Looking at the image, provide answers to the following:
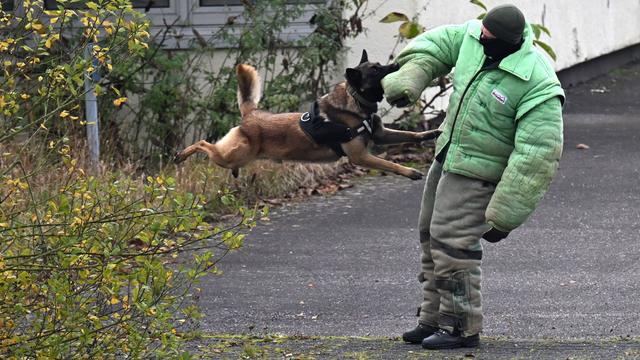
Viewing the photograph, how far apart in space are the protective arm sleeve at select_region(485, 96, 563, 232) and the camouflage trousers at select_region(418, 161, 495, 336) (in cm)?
21

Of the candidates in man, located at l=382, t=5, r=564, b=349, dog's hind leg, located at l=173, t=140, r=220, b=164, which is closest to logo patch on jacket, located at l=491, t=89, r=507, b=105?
man, located at l=382, t=5, r=564, b=349

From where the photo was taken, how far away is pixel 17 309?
4539 mm

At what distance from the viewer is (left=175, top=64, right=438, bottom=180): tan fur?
616 centimetres

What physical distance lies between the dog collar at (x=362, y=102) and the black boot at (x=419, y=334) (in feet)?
3.60

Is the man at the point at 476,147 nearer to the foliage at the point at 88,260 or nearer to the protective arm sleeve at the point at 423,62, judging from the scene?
the protective arm sleeve at the point at 423,62

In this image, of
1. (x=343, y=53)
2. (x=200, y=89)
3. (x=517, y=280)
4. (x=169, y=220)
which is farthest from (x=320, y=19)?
(x=169, y=220)

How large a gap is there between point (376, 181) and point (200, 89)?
186cm

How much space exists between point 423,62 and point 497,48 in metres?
0.37

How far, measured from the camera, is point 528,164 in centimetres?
563

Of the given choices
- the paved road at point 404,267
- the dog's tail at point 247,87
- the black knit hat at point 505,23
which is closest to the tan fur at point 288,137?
the dog's tail at point 247,87

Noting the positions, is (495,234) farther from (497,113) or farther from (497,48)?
(497,48)

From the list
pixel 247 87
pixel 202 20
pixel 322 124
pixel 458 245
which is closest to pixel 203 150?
pixel 247 87

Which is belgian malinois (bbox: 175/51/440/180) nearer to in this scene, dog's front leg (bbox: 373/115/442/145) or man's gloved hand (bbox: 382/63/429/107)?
dog's front leg (bbox: 373/115/442/145)

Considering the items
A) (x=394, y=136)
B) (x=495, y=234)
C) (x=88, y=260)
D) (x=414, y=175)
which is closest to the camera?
(x=88, y=260)
